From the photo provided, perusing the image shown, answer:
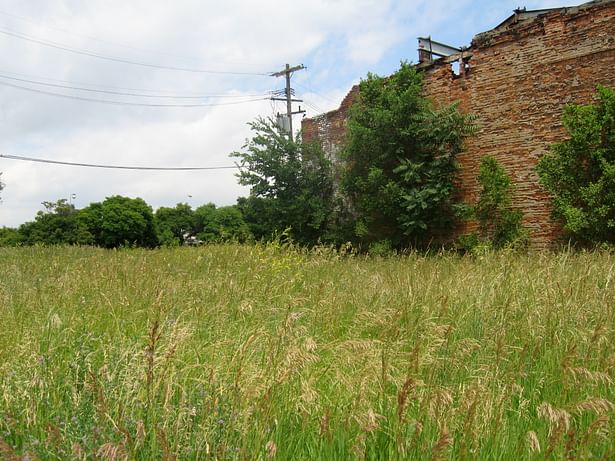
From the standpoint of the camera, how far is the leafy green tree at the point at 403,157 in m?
12.2

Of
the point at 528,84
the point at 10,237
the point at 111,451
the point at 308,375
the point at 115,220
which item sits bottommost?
the point at 308,375

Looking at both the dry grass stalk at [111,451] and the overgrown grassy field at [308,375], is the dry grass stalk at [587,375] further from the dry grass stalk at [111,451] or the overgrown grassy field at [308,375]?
the dry grass stalk at [111,451]

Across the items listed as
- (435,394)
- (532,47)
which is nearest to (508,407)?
(435,394)

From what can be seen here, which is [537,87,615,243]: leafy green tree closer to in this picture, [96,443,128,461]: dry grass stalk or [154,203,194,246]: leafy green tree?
[96,443,128,461]: dry grass stalk

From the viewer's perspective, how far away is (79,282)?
454cm

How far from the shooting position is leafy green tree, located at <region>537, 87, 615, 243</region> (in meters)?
9.43

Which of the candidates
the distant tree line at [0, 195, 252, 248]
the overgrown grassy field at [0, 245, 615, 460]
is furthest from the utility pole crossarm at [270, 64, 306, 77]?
the overgrown grassy field at [0, 245, 615, 460]

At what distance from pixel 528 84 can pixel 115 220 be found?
27.8 m

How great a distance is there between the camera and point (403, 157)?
1270cm

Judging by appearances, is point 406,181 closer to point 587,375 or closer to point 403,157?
point 403,157

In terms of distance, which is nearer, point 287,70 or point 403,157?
point 403,157

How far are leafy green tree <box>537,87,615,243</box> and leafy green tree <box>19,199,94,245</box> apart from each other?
28.4 metres

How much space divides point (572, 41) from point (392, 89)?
14.8 ft

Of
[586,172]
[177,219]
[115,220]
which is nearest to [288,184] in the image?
[586,172]
